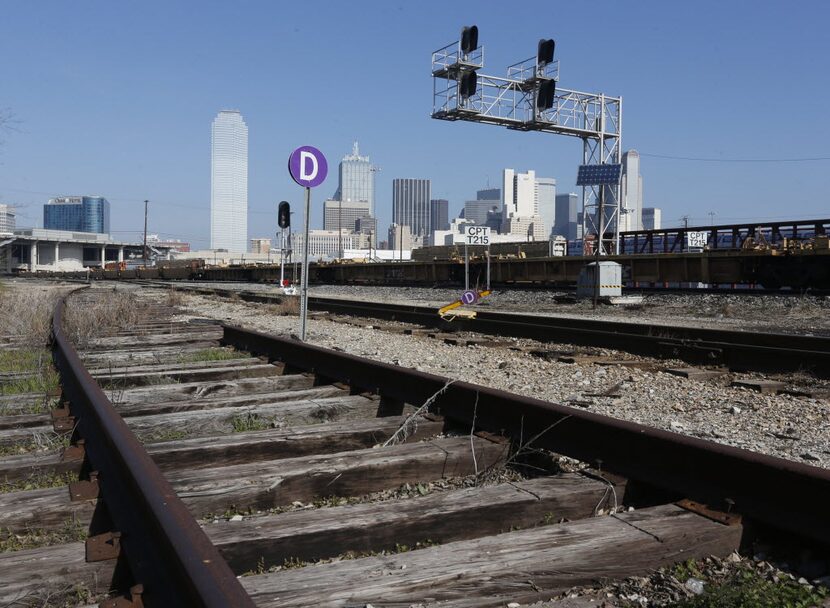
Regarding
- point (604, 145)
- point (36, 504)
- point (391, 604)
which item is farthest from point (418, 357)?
point (604, 145)

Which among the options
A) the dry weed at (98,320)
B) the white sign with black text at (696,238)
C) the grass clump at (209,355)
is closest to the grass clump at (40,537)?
the grass clump at (209,355)

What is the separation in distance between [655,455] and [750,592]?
37.6 inches

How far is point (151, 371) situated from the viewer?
6.74m

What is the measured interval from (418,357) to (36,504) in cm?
689

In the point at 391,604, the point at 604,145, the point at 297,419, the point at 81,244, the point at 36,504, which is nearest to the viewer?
the point at 391,604

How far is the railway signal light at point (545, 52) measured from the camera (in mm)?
35500

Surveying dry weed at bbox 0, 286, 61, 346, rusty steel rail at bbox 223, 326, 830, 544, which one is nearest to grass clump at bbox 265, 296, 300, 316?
dry weed at bbox 0, 286, 61, 346

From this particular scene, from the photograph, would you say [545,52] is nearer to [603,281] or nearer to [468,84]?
[468,84]

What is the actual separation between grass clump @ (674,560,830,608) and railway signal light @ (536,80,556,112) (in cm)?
3575

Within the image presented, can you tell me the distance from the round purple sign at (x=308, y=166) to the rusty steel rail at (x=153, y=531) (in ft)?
24.2

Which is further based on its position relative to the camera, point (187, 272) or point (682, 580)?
point (187, 272)

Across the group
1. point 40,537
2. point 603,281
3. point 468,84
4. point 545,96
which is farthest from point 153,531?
point 545,96

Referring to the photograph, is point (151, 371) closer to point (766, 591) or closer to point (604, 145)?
point (766, 591)

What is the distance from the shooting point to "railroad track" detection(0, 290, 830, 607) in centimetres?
224
